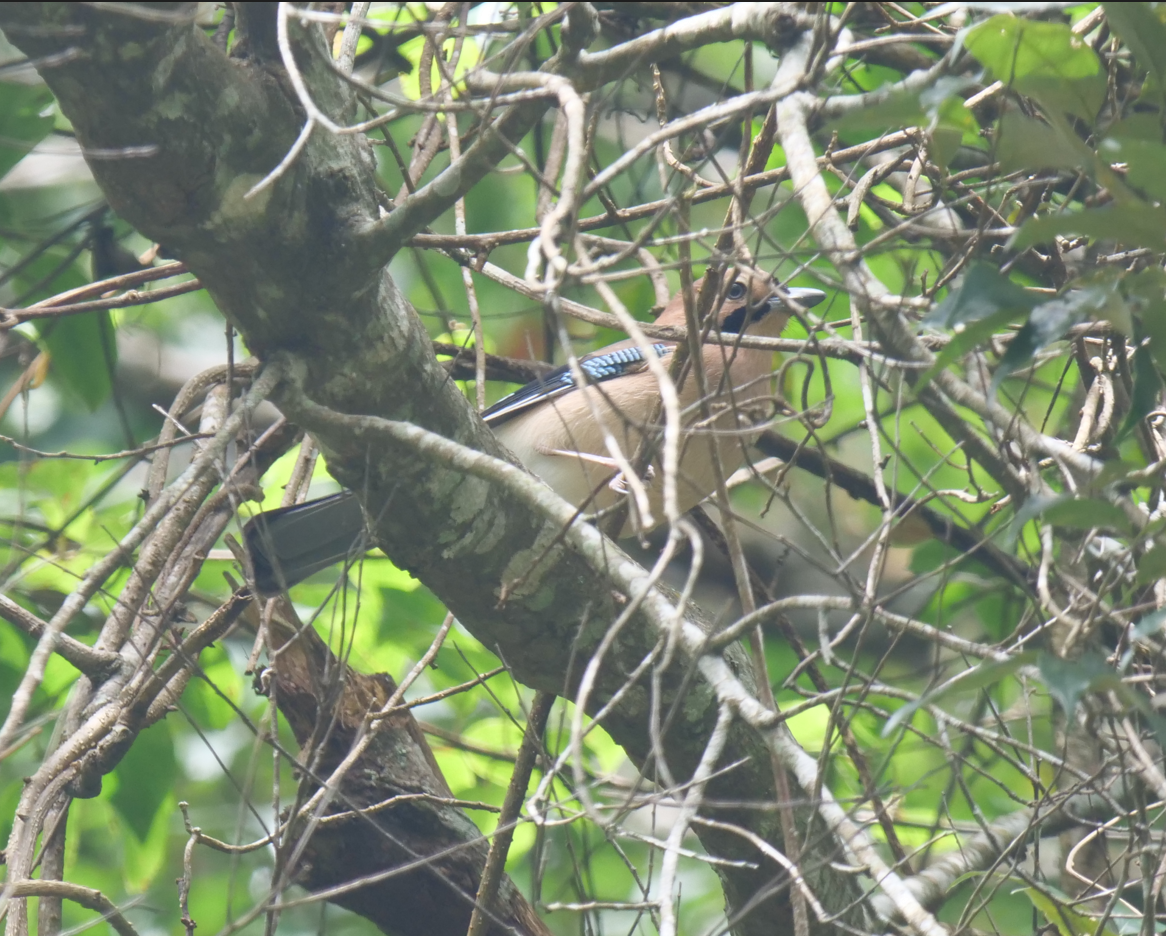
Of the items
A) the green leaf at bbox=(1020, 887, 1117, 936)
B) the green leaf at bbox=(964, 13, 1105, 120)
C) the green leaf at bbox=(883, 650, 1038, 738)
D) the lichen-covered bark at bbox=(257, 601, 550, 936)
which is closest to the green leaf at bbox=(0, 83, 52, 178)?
the lichen-covered bark at bbox=(257, 601, 550, 936)

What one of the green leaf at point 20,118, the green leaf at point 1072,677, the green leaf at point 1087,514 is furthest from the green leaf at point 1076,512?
the green leaf at point 20,118

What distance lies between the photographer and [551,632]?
3.05 meters

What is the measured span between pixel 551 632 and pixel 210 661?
1.73 meters

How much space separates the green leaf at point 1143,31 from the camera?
1728mm

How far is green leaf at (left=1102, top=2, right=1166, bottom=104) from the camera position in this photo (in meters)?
1.73

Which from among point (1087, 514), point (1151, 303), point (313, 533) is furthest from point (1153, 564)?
point (313, 533)

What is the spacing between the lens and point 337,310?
246 cm

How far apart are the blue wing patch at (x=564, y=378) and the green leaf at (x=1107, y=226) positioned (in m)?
2.85

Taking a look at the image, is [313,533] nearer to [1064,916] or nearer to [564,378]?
[564,378]

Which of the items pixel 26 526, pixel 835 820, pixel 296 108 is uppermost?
pixel 296 108

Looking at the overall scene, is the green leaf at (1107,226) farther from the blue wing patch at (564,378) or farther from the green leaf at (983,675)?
the blue wing patch at (564,378)

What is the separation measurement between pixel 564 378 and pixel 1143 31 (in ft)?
10.3

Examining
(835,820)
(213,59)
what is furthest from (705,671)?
(213,59)

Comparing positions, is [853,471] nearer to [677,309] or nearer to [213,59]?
[677,309]
